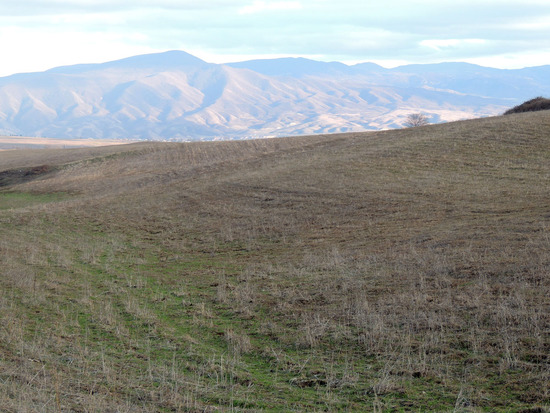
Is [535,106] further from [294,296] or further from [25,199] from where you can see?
[294,296]

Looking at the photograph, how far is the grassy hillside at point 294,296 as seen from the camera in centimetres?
840

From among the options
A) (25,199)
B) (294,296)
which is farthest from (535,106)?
(294,296)

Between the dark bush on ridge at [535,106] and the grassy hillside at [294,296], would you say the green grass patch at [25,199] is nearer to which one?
the grassy hillside at [294,296]

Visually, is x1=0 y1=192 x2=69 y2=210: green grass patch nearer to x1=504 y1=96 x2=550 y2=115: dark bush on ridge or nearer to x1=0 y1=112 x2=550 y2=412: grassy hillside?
x1=0 y1=112 x2=550 y2=412: grassy hillside

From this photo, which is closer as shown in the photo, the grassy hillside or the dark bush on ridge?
the grassy hillside

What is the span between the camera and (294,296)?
14.2 m

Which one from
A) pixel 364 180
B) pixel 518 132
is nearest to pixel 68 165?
pixel 364 180

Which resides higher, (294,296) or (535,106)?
(535,106)

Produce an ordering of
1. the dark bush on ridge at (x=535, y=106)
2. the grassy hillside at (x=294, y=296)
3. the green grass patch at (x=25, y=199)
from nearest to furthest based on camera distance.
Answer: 1. the grassy hillside at (x=294, y=296)
2. the green grass patch at (x=25, y=199)
3. the dark bush on ridge at (x=535, y=106)

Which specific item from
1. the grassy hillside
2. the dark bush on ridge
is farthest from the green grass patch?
the dark bush on ridge

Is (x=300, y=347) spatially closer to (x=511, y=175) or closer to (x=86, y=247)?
(x=86, y=247)

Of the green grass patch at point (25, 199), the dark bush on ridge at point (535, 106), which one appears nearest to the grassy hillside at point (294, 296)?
the green grass patch at point (25, 199)

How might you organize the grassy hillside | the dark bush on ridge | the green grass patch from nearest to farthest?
the grassy hillside
the green grass patch
the dark bush on ridge

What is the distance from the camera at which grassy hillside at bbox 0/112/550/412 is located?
8.40 m
